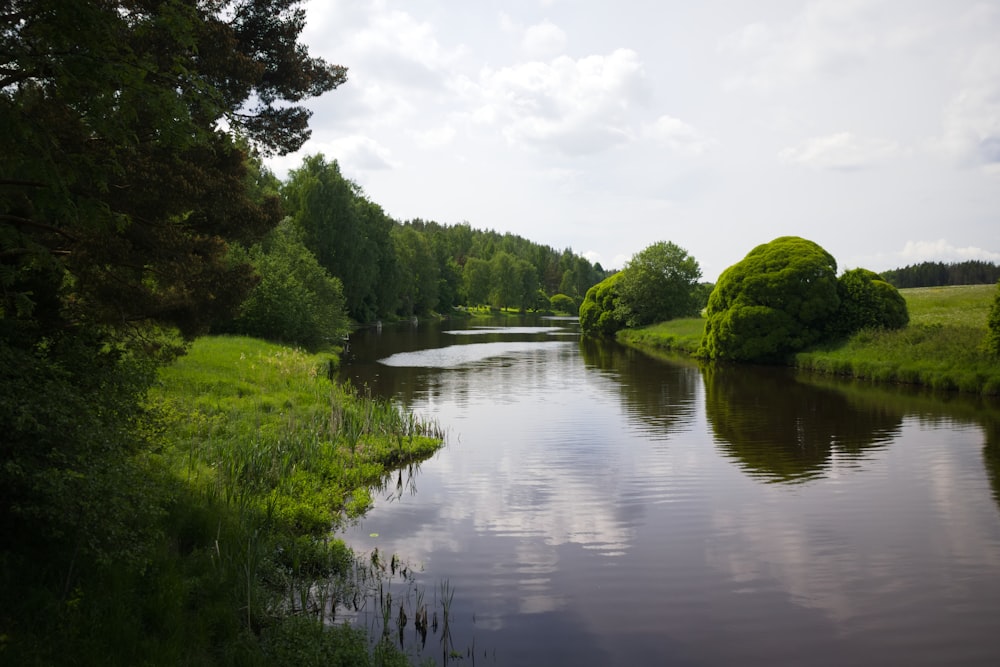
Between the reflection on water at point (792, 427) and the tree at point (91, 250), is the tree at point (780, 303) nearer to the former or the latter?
the reflection on water at point (792, 427)

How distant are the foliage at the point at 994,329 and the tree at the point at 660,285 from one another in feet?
130

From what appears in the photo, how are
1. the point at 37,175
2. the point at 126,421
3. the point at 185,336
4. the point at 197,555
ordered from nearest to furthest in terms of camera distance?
the point at 37,175
the point at 126,421
the point at 197,555
the point at 185,336

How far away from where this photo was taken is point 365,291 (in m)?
66.0

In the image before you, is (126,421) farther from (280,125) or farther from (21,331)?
(280,125)

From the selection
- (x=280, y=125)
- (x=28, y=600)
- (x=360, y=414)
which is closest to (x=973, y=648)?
(x=28, y=600)

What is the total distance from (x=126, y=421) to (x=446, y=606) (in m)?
4.01

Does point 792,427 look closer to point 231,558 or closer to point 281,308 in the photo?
point 231,558

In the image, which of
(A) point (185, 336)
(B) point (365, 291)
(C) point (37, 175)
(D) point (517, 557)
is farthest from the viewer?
(B) point (365, 291)

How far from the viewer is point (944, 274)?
8938 centimetres

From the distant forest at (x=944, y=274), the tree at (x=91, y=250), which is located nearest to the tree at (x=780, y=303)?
the tree at (x=91, y=250)

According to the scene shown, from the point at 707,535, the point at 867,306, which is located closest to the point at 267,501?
the point at 707,535

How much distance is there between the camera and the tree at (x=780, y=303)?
1449 inches

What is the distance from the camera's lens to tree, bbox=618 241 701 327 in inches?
2571

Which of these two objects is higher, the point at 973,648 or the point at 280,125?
the point at 280,125
